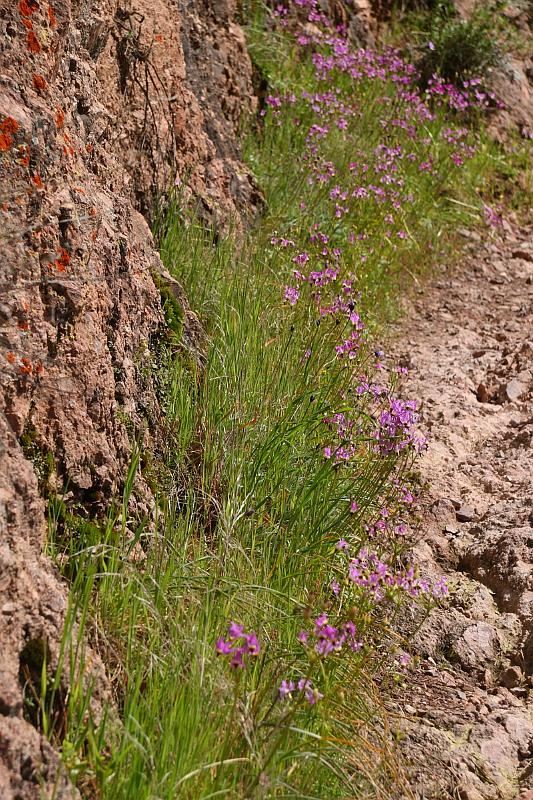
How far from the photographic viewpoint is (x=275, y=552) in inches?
123

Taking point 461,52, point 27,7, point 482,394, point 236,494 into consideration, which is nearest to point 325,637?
point 236,494

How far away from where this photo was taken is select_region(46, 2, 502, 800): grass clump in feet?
7.18

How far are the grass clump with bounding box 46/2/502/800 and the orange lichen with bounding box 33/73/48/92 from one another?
42.5 inches

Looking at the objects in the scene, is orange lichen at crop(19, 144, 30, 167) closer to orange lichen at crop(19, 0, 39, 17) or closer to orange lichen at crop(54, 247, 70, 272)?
orange lichen at crop(54, 247, 70, 272)

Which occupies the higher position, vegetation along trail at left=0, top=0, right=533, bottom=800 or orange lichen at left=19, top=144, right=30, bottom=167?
orange lichen at left=19, top=144, right=30, bottom=167

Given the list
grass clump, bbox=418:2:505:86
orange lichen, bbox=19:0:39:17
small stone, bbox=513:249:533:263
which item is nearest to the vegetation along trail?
orange lichen, bbox=19:0:39:17

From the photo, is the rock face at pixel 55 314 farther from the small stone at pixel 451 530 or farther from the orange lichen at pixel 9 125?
the small stone at pixel 451 530

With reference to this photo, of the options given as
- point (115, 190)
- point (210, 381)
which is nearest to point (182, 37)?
point (115, 190)

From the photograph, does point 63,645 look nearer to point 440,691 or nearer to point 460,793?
point 460,793

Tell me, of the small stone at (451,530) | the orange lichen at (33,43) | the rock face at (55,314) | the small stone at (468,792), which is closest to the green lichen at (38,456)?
the rock face at (55,314)

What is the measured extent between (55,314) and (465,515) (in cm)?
210

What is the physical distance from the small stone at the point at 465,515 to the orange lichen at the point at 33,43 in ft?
8.14

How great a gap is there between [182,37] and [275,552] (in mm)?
3248

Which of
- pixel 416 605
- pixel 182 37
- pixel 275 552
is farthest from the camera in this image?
pixel 182 37
